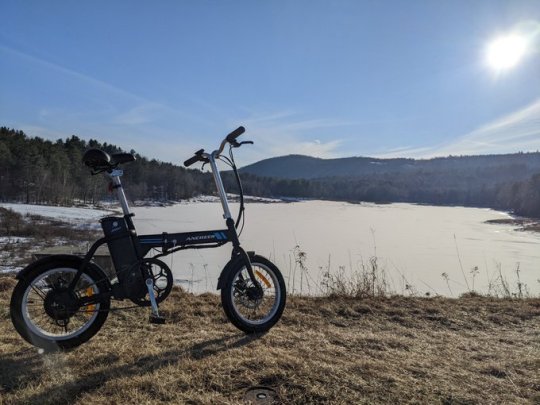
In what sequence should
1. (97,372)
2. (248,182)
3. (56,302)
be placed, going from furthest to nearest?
(248,182)
(56,302)
(97,372)

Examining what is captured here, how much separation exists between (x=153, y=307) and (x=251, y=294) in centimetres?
83

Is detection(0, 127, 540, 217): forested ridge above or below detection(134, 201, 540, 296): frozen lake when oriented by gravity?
above

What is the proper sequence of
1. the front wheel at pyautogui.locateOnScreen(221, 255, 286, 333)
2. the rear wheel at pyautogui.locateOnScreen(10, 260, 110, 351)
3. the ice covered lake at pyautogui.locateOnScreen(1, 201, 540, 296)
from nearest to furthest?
the rear wheel at pyautogui.locateOnScreen(10, 260, 110, 351) < the front wheel at pyautogui.locateOnScreen(221, 255, 286, 333) < the ice covered lake at pyautogui.locateOnScreen(1, 201, 540, 296)

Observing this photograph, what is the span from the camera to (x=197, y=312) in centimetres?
409

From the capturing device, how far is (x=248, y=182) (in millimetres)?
111625

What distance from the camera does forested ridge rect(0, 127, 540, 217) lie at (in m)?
45.7

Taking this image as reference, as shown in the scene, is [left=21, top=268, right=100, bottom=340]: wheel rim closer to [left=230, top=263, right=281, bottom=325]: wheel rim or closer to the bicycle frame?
the bicycle frame

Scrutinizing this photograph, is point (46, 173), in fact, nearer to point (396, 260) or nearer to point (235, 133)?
point (396, 260)

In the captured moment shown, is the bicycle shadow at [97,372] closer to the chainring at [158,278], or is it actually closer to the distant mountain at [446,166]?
the chainring at [158,278]

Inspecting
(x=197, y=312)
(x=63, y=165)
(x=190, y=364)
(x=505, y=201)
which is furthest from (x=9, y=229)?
(x=505, y=201)

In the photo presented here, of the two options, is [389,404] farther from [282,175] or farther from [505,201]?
[282,175]

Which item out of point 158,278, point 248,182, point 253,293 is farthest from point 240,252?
point 248,182

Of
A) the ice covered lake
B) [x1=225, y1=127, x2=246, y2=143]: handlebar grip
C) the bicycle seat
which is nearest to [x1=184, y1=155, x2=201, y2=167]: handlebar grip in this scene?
[x1=225, y1=127, x2=246, y2=143]: handlebar grip

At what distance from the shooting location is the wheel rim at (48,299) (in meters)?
2.83
